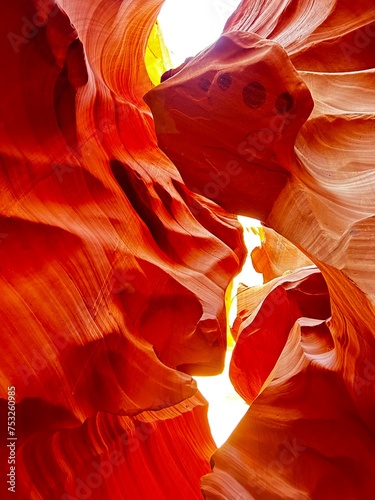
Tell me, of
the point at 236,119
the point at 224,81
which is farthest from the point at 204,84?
the point at 236,119

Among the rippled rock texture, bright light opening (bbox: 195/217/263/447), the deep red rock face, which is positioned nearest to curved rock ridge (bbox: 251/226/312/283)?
bright light opening (bbox: 195/217/263/447)

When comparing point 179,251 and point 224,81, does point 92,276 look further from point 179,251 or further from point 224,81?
point 224,81

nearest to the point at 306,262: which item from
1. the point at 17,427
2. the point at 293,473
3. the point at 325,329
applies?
the point at 325,329

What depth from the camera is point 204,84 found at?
7.74 ft

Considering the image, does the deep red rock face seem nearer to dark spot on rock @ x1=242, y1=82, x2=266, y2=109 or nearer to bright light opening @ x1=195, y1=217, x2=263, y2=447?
dark spot on rock @ x1=242, y1=82, x2=266, y2=109

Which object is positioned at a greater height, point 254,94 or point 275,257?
point 254,94

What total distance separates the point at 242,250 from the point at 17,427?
3.28 meters

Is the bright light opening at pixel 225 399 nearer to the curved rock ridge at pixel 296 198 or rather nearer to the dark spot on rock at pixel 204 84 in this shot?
the curved rock ridge at pixel 296 198

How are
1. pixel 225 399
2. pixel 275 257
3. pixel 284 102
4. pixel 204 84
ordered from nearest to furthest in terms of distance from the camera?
pixel 284 102
pixel 204 84
pixel 275 257
pixel 225 399

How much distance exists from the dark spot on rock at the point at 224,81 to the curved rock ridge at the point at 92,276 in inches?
49.2

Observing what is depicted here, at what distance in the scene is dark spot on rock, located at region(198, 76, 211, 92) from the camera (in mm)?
2338

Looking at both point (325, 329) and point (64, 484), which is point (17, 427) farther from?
point (325, 329)

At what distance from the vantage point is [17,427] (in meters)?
2.72

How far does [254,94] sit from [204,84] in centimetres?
28
